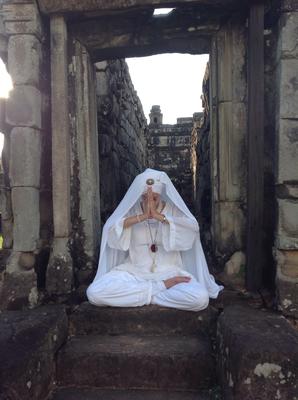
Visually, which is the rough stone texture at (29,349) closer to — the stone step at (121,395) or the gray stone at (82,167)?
the stone step at (121,395)

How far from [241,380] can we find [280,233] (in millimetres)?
1407

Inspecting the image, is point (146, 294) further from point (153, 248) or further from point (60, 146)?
point (60, 146)

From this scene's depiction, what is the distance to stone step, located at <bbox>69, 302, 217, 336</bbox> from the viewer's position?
125 inches

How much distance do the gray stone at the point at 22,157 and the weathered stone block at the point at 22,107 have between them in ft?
0.24

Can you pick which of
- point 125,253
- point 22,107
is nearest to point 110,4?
point 22,107

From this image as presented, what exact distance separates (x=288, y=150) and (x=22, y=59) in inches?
101

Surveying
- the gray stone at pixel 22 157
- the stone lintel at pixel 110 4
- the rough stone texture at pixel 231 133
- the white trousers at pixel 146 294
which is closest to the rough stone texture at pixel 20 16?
the stone lintel at pixel 110 4

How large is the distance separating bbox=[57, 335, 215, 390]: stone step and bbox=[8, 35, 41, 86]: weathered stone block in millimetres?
2434

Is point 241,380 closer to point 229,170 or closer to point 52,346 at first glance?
point 52,346

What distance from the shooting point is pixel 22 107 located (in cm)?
347

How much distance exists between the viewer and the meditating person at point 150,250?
10.9ft

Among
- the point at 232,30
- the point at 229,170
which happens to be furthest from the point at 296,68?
the point at 229,170

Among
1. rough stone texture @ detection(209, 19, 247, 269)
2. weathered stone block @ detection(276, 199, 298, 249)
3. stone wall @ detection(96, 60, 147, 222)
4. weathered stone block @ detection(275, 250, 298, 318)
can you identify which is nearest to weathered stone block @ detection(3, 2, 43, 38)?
stone wall @ detection(96, 60, 147, 222)

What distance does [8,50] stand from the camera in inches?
139
